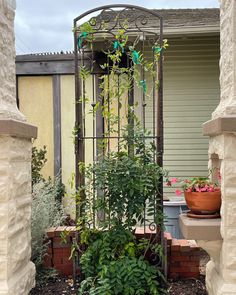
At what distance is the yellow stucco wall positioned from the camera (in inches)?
208

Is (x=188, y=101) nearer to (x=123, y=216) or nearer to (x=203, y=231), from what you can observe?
(x=123, y=216)

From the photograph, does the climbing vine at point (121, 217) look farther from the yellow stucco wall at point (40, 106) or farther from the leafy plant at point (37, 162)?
the yellow stucco wall at point (40, 106)

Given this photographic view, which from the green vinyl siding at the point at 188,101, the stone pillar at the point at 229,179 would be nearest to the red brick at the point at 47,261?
the stone pillar at the point at 229,179

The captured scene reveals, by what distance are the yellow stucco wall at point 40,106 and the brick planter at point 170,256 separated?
2.24 m

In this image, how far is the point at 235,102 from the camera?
7.21 feet

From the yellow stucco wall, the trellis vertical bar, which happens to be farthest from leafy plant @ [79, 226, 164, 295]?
the yellow stucco wall

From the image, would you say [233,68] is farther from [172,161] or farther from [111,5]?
[172,161]

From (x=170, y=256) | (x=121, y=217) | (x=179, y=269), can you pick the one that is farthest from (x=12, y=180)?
(x=179, y=269)

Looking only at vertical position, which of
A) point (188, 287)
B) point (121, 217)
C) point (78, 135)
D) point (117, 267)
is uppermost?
point (78, 135)

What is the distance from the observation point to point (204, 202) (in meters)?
2.40

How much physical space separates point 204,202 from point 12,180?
52.3 inches

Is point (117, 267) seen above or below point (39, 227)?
below

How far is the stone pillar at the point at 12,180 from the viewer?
2195mm

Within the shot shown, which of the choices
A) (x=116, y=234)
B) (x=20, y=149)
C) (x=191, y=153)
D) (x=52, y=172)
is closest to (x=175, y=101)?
(x=191, y=153)
